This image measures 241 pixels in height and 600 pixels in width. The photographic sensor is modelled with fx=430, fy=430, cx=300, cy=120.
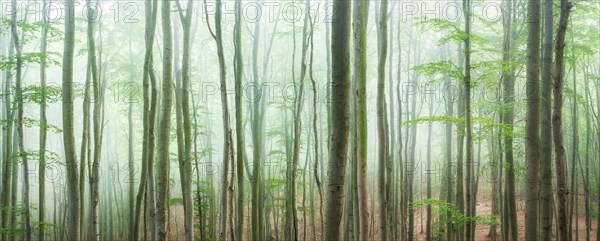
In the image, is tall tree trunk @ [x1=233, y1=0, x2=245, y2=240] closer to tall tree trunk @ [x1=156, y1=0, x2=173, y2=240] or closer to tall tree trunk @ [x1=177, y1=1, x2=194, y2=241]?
tall tree trunk @ [x1=177, y1=1, x2=194, y2=241]

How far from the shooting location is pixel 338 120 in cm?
414

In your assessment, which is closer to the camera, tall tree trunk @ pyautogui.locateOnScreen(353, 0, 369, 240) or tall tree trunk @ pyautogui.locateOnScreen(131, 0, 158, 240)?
tall tree trunk @ pyautogui.locateOnScreen(353, 0, 369, 240)

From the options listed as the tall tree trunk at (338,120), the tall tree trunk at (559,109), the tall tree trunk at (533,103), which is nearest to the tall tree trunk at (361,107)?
the tall tree trunk at (338,120)

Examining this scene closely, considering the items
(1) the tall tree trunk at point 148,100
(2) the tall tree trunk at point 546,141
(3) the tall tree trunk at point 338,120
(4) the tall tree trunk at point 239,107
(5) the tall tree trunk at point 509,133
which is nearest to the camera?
(3) the tall tree trunk at point 338,120

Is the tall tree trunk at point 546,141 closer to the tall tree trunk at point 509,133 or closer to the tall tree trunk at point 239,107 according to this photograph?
the tall tree trunk at point 509,133

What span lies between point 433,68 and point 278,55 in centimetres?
1277

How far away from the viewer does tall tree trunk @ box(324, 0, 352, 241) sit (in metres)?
4.12

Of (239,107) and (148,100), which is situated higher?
(148,100)

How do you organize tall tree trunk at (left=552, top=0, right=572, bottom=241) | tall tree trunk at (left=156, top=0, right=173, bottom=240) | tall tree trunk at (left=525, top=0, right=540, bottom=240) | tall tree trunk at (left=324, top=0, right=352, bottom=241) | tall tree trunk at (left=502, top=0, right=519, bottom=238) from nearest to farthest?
1. tall tree trunk at (left=324, top=0, right=352, bottom=241)
2. tall tree trunk at (left=552, top=0, right=572, bottom=241)
3. tall tree trunk at (left=525, top=0, right=540, bottom=240)
4. tall tree trunk at (left=156, top=0, right=173, bottom=240)
5. tall tree trunk at (left=502, top=0, right=519, bottom=238)

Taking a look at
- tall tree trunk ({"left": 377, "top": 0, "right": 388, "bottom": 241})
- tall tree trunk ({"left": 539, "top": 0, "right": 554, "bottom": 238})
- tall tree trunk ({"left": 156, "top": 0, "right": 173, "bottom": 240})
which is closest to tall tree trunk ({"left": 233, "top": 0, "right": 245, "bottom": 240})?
tall tree trunk ({"left": 156, "top": 0, "right": 173, "bottom": 240})

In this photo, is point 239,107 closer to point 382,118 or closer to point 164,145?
point 164,145

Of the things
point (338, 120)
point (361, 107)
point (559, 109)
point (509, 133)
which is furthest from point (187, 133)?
point (509, 133)

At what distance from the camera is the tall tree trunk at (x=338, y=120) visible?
13.5 ft

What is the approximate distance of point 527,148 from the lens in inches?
266
